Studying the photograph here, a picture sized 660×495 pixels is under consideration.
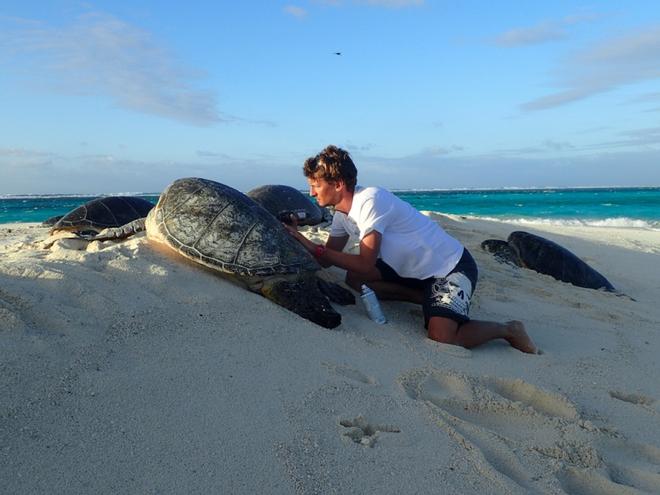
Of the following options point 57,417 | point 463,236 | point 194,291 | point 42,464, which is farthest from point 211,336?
point 463,236

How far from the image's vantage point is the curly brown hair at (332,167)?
159 inches

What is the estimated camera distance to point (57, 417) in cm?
231

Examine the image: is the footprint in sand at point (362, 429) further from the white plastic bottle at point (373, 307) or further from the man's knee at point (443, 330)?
the white plastic bottle at point (373, 307)

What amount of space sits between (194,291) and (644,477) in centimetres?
278

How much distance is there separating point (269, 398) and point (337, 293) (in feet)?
5.68

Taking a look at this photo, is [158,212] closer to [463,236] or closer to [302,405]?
[302,405]

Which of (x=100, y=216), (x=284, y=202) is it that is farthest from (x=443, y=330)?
(x=100, y=216)

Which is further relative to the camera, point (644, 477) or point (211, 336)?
point (211, 336)

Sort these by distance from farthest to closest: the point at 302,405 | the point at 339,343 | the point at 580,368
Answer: the point at 580,368 → the point at 339,343 → the point at 302,405

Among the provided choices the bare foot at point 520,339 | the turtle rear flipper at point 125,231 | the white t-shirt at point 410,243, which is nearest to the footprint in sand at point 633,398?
the bare foot at point 520,339

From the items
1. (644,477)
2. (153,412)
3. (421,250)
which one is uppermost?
(421,250)

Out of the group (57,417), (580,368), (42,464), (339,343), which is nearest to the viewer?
(42,464)

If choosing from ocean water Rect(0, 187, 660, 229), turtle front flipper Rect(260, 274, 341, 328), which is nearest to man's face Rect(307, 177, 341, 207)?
turtle front flipper Rect(260, 274, 341, 328)

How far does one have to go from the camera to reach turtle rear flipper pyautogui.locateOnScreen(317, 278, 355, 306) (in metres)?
4.36
